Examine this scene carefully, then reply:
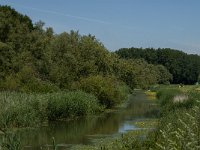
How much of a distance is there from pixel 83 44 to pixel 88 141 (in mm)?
26444

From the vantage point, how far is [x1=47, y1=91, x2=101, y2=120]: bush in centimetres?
3041

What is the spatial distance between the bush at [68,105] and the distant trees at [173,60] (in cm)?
10704

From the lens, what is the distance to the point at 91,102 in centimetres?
3538

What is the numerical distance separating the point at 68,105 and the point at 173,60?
12030cm

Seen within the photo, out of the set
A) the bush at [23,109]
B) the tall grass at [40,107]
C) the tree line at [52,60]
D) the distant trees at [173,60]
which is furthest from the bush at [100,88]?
the distant trees at [173,60]

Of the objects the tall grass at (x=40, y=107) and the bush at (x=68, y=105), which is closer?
the tall grass at (x=40, y=107)

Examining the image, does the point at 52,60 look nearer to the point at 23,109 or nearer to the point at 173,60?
the point at 23,109

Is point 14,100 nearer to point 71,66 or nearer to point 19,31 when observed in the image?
point 71,66

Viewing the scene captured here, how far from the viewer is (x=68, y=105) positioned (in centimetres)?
3166

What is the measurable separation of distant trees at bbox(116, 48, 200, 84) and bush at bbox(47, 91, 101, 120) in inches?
4214

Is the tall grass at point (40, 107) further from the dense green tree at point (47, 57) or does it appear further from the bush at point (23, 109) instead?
the dense green tree at point (47, 57)

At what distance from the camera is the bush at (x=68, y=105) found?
3041cm

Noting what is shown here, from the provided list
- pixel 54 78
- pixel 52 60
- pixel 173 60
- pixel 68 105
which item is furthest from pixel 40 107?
pixel 173 60

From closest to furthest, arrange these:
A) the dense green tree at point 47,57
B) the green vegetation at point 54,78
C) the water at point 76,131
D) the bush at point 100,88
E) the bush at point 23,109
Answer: the water at point 76,131 → the bush at point 23,109 → the green vegetation at point 54,78 → the bush at point 100,88 → the dense green tree at point 47,57
